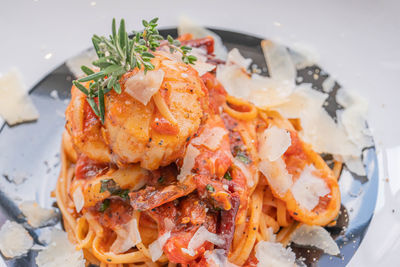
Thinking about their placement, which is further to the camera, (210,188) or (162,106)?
(210,188)

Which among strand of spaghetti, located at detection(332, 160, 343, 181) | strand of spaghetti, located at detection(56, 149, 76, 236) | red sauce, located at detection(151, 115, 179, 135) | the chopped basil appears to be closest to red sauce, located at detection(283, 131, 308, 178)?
strand of spaghetti, located at detection(332, 160, 343, 181)

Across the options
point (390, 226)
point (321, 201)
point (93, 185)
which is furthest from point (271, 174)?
point (93, 185)

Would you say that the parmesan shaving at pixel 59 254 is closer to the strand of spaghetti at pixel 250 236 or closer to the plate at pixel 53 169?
the plate at pixel 53 169

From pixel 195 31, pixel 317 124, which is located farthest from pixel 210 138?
pixel 195 31

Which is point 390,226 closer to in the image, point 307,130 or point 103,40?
point 307,130

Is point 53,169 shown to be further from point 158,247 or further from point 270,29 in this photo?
point 270,29

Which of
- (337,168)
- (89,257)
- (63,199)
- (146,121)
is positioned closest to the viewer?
(146,121)

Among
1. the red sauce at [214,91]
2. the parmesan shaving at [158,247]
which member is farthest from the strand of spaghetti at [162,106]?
the parmesan shaving at [158,247]

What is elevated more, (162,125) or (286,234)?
(162,125)
